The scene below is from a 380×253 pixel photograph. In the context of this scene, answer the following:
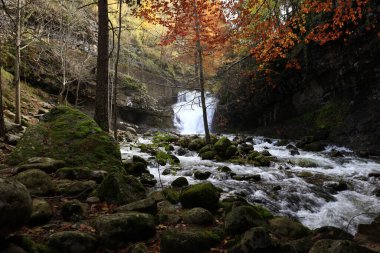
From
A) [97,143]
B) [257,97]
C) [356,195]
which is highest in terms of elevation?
[257,97]

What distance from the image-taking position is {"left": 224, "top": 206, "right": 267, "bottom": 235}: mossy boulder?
4320mm


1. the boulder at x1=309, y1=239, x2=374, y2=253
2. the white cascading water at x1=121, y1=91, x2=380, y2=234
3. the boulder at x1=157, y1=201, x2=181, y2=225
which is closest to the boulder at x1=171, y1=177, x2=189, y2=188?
the white cascading water at x1=121, y1=91, x2=380, y2=234

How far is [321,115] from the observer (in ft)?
55.1

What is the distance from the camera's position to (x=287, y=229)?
4.84 metres

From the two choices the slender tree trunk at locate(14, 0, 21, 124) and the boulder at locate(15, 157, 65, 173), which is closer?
the boulder at locate(15, 157, 65, 173)

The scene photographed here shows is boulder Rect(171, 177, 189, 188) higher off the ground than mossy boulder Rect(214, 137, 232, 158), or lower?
lower

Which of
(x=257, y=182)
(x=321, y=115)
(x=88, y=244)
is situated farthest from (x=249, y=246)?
(x=321, y=115)

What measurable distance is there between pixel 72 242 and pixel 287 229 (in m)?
3.41

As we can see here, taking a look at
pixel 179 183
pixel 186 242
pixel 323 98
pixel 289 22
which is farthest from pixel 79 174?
pixel 323 98

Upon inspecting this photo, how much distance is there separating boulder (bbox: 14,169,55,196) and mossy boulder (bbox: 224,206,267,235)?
2.99m

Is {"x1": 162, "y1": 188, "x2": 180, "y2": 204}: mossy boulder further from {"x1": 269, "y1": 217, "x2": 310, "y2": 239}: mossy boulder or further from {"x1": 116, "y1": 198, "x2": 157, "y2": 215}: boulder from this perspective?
{"x1": 269, "y1": 217, "x2": 310, "y2": 239}: mossy boulder

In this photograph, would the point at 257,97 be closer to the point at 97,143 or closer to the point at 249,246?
the point at 97,143

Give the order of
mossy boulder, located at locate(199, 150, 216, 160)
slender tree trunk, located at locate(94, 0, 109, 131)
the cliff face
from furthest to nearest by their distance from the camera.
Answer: the cliff face → mossy boulder, located at locate(199, 150, 216, 160) → slender tree trunk, located at locate(94, 0, 109, 131)

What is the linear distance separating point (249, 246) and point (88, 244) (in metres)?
1.92
